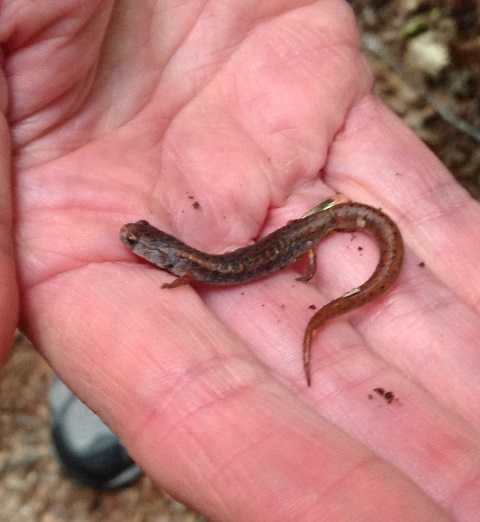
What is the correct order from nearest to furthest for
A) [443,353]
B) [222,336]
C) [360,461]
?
[360,461] < [222,336] < [443,353]

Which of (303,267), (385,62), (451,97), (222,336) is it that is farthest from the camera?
(385,62)

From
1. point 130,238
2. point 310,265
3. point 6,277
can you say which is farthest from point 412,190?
point 6,277

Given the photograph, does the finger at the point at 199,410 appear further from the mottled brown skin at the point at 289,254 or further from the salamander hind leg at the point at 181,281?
the mottled brown skin at the point at 289,254

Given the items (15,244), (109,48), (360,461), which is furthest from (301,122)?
(360,461)

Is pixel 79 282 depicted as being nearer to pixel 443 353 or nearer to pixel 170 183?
pixel 170 183

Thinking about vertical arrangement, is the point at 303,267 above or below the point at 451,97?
below
